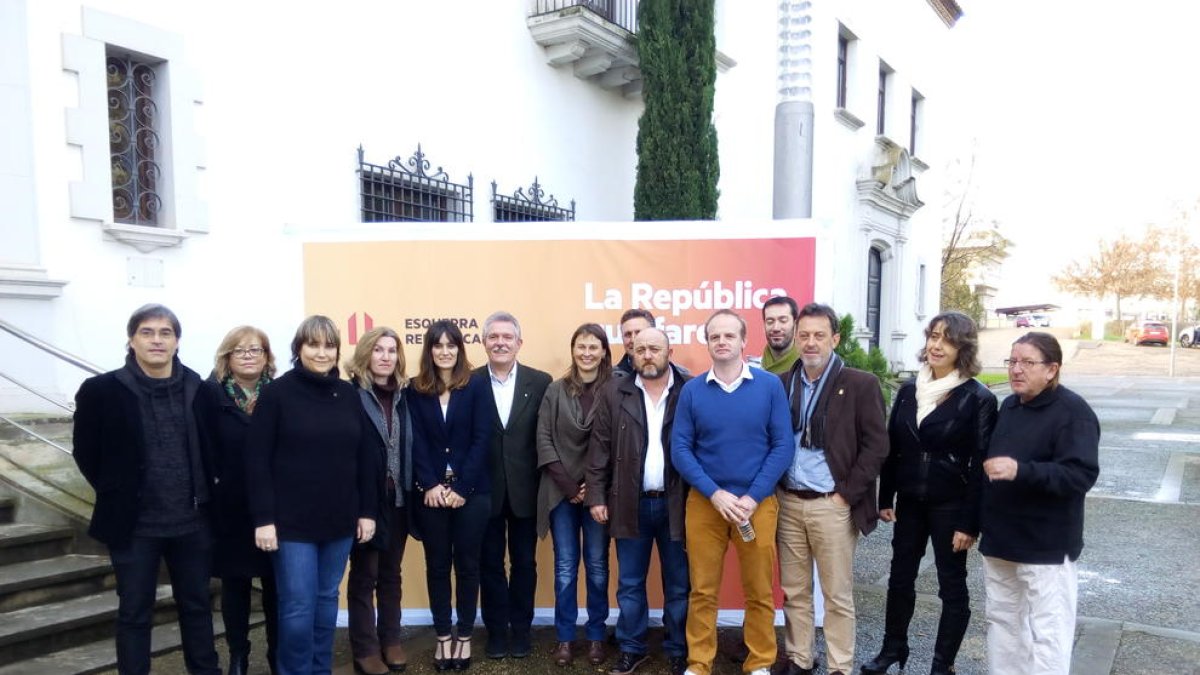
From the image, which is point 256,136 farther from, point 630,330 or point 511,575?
point 511,575

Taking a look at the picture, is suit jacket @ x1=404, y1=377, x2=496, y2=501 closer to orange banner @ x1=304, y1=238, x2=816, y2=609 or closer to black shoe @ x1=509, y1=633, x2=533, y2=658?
orange banner @ x1=304, y1=238, x2=816, y2=609

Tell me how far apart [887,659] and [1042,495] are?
4.01ft

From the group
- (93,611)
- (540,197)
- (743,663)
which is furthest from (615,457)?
(540,197)

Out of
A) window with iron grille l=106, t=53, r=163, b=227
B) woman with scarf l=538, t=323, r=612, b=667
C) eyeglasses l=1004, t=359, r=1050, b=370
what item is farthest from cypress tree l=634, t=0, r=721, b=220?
eyeglasses l=1004, t=359, r=1050, b=370

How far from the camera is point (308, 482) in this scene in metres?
3.23

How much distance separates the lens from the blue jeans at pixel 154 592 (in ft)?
10.2

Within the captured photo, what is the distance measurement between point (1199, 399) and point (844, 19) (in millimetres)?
12896

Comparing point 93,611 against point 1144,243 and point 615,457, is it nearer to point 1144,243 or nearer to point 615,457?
point 615,457

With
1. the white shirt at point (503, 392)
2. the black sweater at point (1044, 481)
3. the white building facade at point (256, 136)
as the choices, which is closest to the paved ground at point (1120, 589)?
the black sweater at point (1044, 481)

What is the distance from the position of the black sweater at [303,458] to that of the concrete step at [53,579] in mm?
1590

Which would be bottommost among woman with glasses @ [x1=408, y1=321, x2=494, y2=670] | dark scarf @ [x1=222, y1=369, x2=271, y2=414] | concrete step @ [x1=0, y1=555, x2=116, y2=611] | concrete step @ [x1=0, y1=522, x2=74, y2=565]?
concrete step @ [x1=0, y1=555, x2=116, y2=611]

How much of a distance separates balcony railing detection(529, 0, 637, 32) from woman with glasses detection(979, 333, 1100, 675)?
691 centimetres

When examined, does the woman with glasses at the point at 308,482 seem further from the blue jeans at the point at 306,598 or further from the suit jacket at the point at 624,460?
the suit jacket at the point at 624,460

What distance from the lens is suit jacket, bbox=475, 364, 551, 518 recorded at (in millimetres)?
3848
